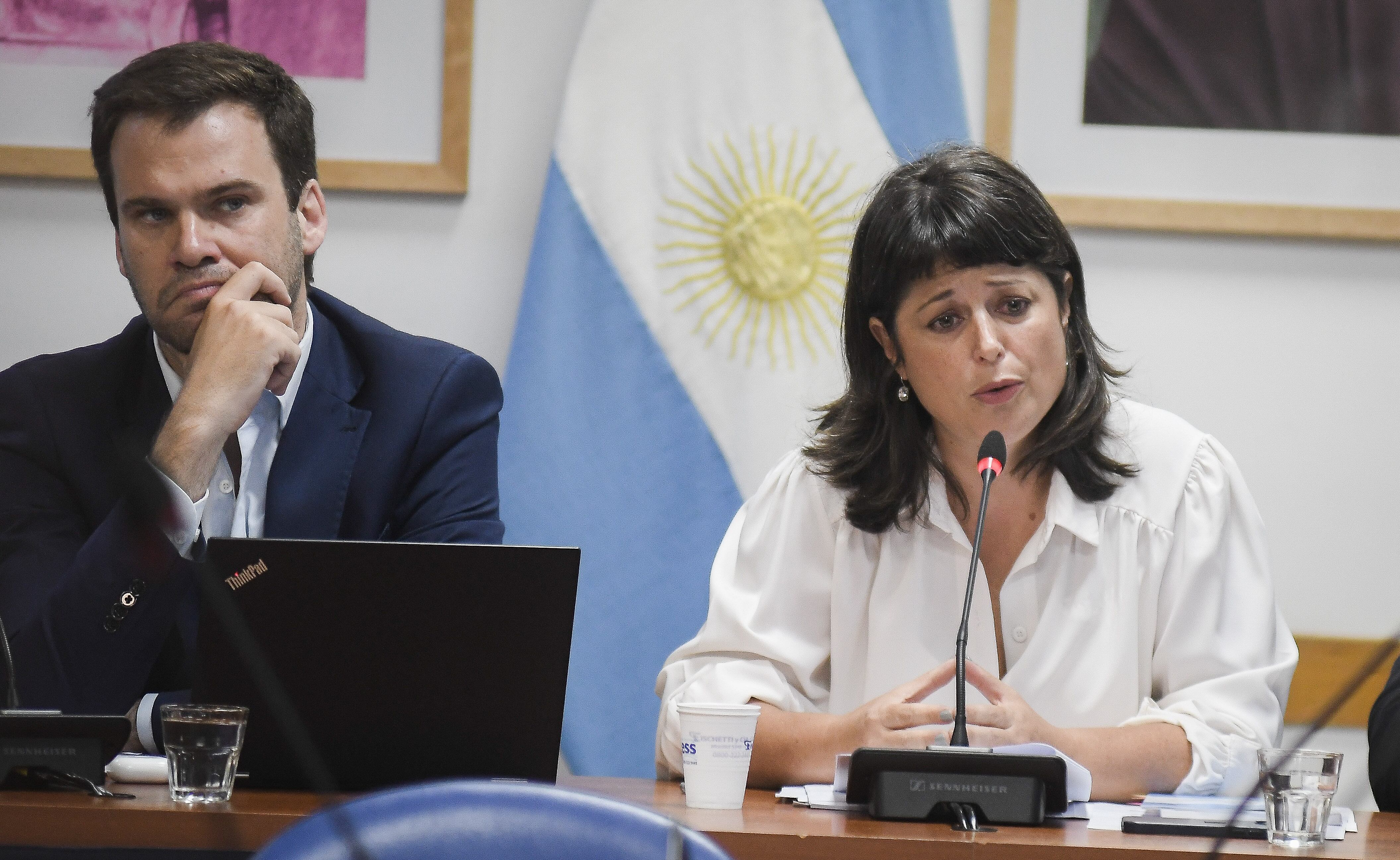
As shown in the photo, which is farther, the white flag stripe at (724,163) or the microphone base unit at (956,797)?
the white flag stripe at (724,163)

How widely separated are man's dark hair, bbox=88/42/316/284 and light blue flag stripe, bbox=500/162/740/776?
1.87 ft

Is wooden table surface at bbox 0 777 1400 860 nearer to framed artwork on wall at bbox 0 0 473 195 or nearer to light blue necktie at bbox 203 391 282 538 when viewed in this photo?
light blue necktie at bbox 203 391 282 538

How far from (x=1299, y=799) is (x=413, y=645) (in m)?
0.76

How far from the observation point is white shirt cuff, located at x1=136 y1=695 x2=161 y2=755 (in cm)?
153

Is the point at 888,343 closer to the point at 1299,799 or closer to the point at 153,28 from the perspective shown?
the point at 1299,799

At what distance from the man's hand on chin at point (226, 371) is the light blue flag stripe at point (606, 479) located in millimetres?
601

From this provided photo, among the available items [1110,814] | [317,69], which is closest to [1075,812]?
[1110,814]

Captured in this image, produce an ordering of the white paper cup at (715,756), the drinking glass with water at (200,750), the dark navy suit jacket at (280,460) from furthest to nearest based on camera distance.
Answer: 1. the dark navy suit jacket at (280,460)
2. the white paper cup at (715,756)
3. the drinking glass with water at (200,750)

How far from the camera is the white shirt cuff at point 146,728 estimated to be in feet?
5.01

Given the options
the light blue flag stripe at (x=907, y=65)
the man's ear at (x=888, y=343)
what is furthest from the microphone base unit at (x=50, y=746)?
the light blue flag stripe at (x=907, y=65)

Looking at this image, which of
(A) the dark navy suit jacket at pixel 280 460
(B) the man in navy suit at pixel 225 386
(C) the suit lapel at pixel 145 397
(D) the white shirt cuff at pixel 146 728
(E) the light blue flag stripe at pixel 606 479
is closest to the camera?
(D) the white shirt cuff at pixel 146 728

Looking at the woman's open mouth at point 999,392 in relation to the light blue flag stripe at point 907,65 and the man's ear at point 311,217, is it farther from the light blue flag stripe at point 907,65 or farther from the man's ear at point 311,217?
the man's ear at point 311,217

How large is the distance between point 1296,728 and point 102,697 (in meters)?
1.93

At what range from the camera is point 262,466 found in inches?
73.7
